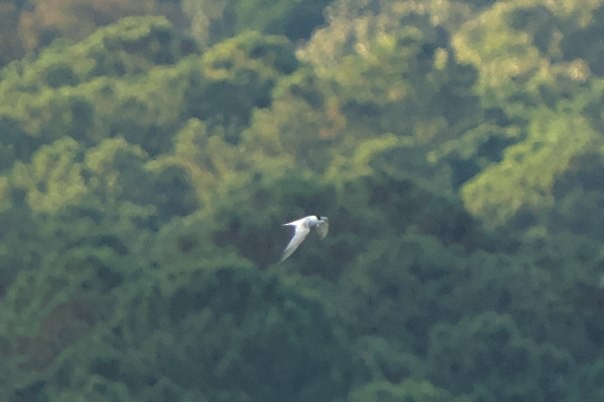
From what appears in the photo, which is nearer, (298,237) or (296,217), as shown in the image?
(298,237)

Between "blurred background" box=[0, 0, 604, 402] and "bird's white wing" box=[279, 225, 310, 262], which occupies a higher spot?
"blurred background" box=[0, 0, 604, 402]

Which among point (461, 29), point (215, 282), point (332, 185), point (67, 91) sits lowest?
point (215, 282)

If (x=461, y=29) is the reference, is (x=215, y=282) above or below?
below

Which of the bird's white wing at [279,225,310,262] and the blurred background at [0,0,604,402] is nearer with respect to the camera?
the bird's white wing at [279,225,310,262]

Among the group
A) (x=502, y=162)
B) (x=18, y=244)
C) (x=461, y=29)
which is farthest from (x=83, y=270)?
(x=461, y=29)

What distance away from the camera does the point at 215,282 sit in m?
31.4

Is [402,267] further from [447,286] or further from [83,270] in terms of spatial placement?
[83,270]

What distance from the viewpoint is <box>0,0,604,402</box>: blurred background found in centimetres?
3109

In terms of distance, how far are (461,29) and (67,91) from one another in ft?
70.2

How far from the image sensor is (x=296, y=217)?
35.8 meters

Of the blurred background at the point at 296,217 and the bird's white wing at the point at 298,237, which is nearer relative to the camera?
the bird's white wing at the point at 298,237

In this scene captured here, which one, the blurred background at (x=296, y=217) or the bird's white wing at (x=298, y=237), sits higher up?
the blurred background at (x=296, y=217)

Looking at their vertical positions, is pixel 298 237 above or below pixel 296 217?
below

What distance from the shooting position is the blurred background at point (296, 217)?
102 ft
